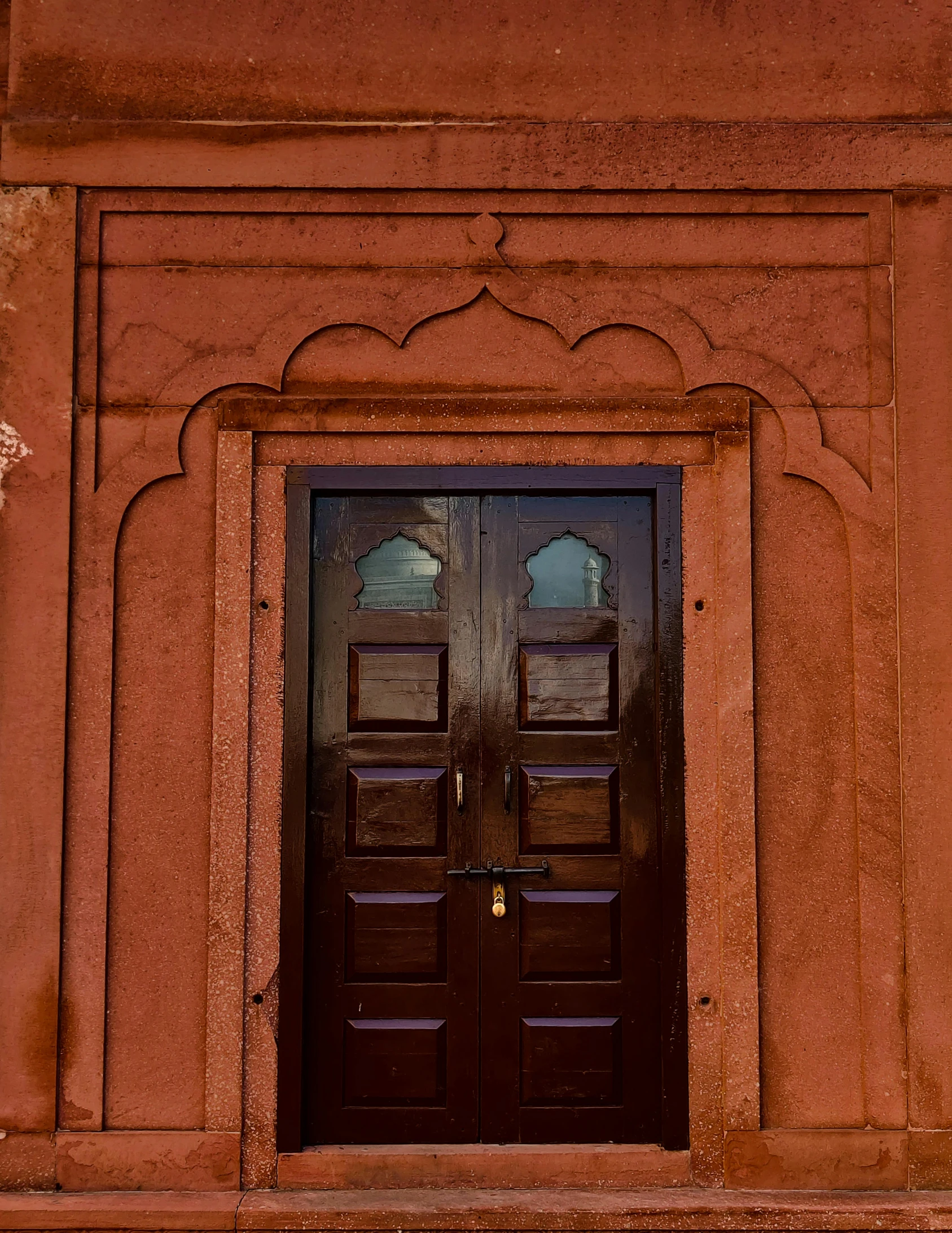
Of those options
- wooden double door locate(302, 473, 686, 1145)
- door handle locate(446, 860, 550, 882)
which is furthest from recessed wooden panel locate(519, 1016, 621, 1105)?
door handle locate(446, 860, 550, 882)

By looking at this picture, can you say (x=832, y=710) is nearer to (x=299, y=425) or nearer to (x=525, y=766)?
(x=525, y=766)

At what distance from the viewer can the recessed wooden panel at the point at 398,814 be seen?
357 centimetres

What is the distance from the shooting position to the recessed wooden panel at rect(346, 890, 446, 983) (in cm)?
353

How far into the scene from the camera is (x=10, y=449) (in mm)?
3555

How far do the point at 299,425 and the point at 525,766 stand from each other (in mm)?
1494

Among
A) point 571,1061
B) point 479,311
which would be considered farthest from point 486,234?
point 571,1061

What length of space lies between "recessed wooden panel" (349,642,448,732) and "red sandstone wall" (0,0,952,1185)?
21.7 inches

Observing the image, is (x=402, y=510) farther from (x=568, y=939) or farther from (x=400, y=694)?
(x=568, y=939)

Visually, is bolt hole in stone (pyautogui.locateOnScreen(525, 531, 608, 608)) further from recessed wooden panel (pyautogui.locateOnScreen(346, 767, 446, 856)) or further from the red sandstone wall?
recessed wooden panel (pyautogui.locateOnScreen(346, 767, 446, 856))

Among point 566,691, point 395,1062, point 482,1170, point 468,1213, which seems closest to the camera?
point 468,1213

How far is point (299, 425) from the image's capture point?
359 centimetres

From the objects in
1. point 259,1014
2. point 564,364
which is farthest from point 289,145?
point 259,1014

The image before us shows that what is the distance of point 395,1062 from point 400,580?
1.73 metres

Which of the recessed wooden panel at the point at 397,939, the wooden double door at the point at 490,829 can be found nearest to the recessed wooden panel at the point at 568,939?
the wooden double door at the point at 490,829
